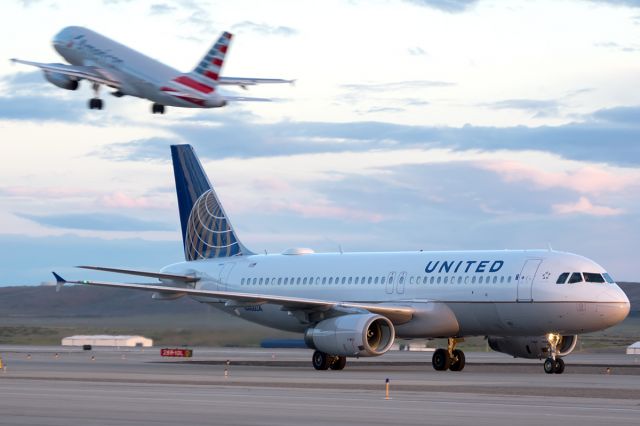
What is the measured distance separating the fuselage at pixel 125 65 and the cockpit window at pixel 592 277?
14.2 meters

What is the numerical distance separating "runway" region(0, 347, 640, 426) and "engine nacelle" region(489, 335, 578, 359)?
1.02m

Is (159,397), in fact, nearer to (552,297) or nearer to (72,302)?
(552,297)

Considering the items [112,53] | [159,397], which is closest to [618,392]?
[159,397]

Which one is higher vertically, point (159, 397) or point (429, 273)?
point (429, 273)

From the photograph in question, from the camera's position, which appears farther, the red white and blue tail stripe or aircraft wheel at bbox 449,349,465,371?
aircraft wheel at bbox 449,349,465,371

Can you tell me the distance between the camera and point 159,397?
2920cm

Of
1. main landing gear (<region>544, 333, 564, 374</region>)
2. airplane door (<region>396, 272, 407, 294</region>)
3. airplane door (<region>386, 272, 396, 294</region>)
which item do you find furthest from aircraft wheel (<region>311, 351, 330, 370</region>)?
main landing gear (<region>544, 333, 564, 374</region>)

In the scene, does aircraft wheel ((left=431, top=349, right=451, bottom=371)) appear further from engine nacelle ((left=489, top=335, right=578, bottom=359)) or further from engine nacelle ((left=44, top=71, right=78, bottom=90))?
engine nacelle ((left=44, top=71, right=78, bottom=90))

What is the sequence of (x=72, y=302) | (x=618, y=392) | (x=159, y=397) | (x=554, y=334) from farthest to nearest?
(x=72, y=302) → (x=554, y=334) → (x=618, y=392) → (x=159, y=397)

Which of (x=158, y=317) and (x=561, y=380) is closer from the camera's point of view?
(x=561, y=380)

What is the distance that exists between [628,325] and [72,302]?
1197 inches

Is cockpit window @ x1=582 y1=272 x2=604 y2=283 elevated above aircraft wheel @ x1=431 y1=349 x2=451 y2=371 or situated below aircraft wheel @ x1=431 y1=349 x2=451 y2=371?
above

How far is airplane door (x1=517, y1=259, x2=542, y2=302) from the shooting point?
149 feet

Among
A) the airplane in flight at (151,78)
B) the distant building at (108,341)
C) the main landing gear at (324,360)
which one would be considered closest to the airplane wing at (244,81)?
the airplane in flight at (151,78)
